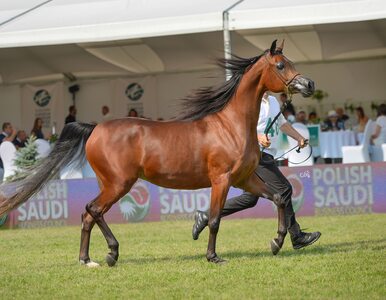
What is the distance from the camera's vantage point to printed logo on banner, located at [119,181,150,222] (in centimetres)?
1477

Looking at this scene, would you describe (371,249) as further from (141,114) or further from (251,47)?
(141,114)

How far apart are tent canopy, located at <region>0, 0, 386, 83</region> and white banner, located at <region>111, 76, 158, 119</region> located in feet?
1.37

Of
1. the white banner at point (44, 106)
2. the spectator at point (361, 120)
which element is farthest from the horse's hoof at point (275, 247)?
the white banner at point (44, 106)

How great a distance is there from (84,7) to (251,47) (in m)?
5.66

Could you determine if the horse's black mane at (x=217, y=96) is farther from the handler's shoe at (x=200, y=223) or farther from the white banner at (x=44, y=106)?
the white banner at (x=44, y=106)

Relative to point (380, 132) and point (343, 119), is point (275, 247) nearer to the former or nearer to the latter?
point (380, 132)

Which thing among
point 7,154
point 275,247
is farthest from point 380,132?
point 275,247

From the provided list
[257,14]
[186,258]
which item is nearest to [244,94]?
[186,258]

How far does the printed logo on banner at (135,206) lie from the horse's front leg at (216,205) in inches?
242

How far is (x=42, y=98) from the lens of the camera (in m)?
25.5

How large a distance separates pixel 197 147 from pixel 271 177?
3.65ft

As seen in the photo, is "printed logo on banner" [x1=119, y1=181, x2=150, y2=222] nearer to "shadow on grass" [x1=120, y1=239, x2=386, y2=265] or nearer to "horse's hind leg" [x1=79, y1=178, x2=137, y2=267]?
"shadow on grass" [x1=120, y1=239, x2=386, y2=265]

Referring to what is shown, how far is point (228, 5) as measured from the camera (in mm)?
15781

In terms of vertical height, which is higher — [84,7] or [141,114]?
[84,7]
